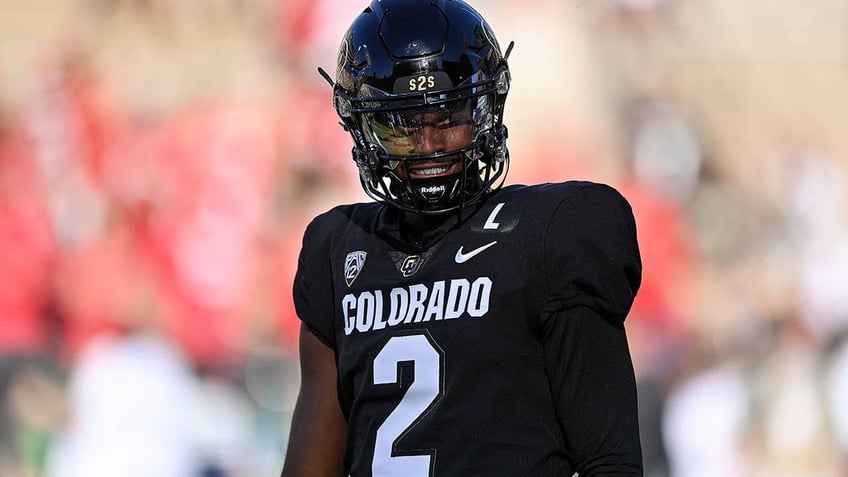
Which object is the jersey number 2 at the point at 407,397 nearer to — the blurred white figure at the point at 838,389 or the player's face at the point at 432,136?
the player's face at the point at 432,136

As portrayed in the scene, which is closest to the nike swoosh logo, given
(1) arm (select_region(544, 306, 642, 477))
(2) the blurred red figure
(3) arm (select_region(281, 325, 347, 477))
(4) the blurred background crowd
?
(1) arm (select_region(544, 306, 642, 477))

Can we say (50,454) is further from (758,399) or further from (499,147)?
(499,147)

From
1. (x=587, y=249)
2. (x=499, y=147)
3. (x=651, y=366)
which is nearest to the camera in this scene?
(x=587, y=249)

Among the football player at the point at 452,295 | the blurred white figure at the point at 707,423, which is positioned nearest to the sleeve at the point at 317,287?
the football player at the point at 452,295

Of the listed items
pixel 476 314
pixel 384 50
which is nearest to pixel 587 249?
pixel 476 314

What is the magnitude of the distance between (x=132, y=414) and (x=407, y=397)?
2.48m

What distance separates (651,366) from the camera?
12.2 ft

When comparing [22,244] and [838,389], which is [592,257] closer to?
[838,389]

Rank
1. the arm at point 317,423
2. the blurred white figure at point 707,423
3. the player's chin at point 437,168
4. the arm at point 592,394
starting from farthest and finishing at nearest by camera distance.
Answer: the blurred white figure at point 707,423
the arm at point 317,423
the player's chin at point 437,168
the arm at point 592,394

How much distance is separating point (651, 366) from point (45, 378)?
1.78 metres

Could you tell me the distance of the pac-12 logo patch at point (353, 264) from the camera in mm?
1559

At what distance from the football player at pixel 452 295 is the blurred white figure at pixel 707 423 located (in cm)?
229

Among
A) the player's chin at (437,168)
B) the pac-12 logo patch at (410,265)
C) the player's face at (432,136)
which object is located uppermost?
the player's face at (432,136)

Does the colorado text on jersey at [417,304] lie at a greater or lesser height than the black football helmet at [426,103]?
lesser
